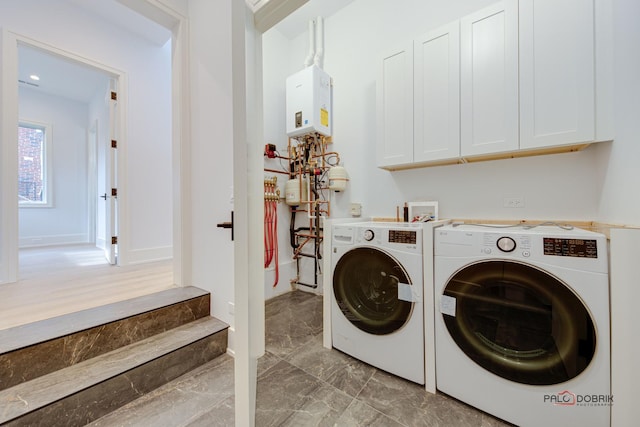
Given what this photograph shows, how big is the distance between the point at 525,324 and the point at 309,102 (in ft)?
7.82

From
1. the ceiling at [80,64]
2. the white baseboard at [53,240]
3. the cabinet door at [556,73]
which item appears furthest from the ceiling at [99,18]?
the white baseboard at [53,240]

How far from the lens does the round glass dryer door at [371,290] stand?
4.75 ft

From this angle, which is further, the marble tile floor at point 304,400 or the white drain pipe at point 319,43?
the white drain pipe at point 319,43

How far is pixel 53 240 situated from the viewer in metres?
4.81

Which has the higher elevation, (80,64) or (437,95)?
(80,64)

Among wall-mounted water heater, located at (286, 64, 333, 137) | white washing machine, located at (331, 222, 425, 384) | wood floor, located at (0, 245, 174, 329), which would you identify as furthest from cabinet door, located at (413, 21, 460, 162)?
wood floor, located at (0, 245, 174, 329)

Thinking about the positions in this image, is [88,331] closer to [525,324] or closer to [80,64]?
[525,324]

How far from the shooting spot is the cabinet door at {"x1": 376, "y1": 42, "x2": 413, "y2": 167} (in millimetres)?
1894

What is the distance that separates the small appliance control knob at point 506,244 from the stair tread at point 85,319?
6.34 ft

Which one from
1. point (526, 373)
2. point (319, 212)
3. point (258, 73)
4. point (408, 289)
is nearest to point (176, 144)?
point (258, 73)

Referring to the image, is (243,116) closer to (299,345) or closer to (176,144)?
(176,144)

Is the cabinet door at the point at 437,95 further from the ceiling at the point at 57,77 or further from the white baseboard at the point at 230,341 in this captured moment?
the ceiling at the point at 57,77

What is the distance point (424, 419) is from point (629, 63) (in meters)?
1.97

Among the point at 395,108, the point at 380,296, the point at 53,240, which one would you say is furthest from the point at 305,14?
the point at 53,240
